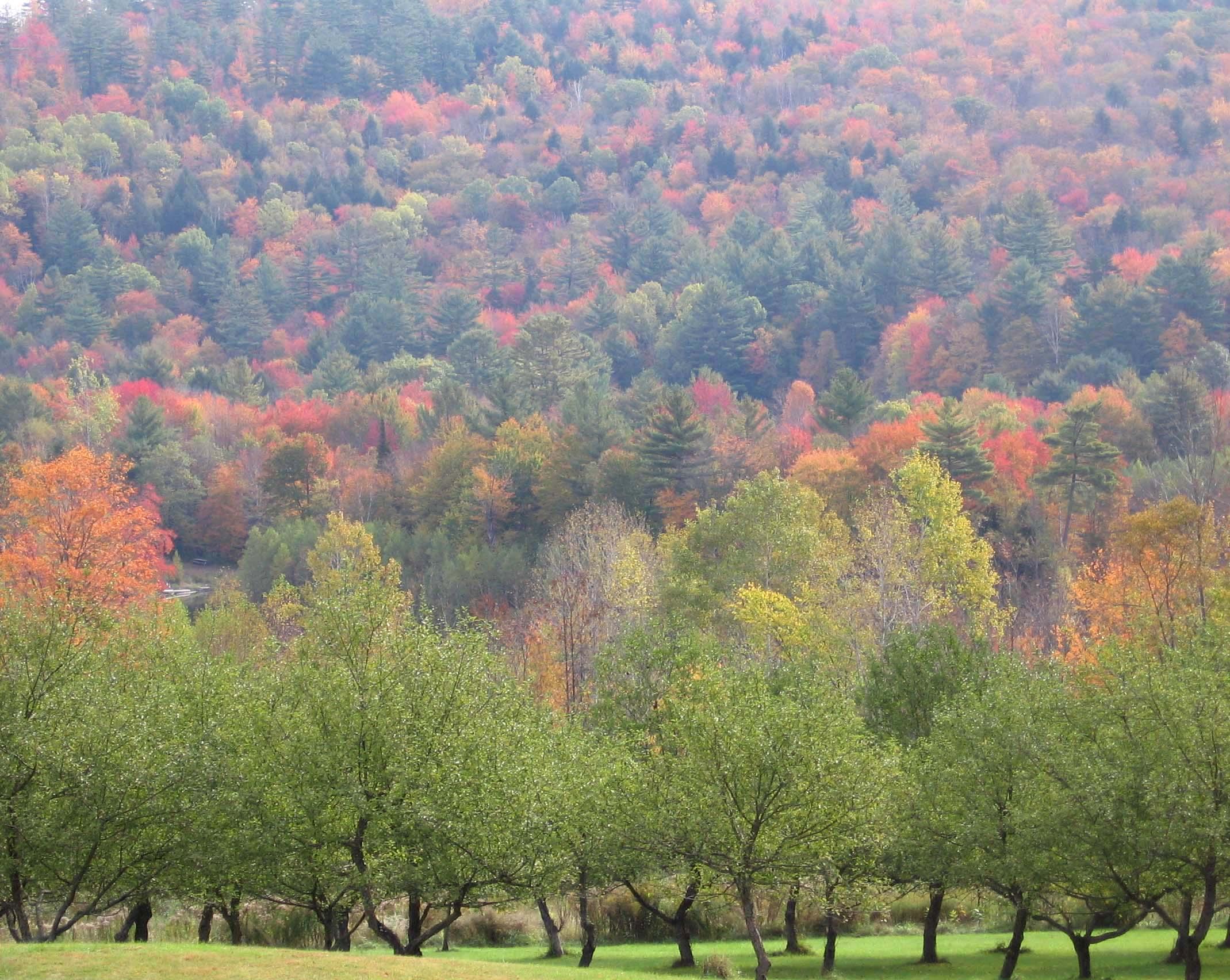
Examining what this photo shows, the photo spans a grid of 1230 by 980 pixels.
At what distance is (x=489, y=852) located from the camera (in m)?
33.0

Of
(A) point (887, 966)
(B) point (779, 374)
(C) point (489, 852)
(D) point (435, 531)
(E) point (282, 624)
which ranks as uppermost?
(B) point (779, 374)

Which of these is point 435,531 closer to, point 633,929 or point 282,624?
point 282,624

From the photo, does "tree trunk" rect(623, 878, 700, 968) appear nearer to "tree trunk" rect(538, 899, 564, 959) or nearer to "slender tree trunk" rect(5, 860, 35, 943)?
"tree trunk" rect(538, 899, 564, 959)

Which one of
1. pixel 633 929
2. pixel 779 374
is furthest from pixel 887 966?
pixel 779 374

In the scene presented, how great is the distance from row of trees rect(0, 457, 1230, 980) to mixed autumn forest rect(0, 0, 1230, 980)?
0.15 metres

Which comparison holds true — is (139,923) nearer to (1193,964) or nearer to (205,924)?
(205,924)

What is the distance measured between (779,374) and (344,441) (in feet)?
152

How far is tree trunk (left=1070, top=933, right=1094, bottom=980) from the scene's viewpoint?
34.9 m

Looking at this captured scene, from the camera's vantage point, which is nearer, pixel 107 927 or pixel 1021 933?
pixel 1021 933

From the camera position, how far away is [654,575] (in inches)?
3211

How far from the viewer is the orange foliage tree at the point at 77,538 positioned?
215 feet

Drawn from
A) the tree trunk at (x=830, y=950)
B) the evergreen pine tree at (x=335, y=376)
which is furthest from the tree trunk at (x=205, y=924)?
the evergreen pine tree at (x=335, y=376)

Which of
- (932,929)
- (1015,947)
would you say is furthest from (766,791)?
(1015,947)

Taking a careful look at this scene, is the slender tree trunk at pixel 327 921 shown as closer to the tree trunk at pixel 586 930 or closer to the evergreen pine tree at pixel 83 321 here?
the tree trunk at pixel 586 930
